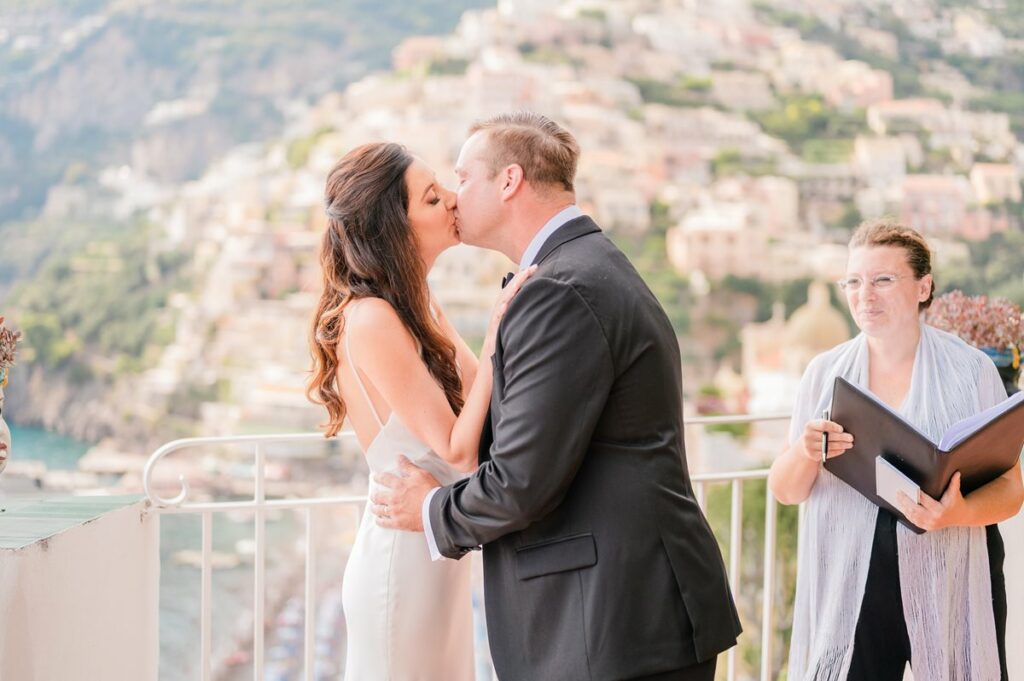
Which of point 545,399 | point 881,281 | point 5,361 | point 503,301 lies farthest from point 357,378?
point 881,281

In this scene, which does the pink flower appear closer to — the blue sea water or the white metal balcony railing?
the white metal balcony railing

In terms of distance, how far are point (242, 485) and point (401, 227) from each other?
2860 cm

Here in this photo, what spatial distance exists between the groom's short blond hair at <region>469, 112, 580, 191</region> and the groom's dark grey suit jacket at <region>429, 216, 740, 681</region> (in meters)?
0.14

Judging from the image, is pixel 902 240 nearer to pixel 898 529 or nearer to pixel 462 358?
pixel 898 529

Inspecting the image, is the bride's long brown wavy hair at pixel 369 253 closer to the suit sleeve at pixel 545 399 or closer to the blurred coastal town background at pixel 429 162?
the suit sleeve at pixel 545 399

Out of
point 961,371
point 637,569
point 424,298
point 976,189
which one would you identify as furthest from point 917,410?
point 976,189

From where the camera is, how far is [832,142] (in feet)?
112

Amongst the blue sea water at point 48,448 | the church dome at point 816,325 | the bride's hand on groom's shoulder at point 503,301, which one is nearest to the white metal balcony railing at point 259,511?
the bride's hand on groom's shoulder at point 503,301

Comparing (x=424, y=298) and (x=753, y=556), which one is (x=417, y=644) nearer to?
(x=424, y=298)

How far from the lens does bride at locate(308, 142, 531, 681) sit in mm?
1594

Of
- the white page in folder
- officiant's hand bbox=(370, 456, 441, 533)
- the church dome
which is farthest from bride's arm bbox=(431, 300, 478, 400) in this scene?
the church dome

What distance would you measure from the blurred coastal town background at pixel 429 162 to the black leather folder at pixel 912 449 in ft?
92.8

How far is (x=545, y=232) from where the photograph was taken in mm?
1446

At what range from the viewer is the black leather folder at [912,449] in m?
1.64
